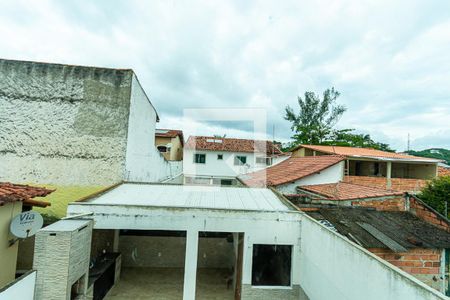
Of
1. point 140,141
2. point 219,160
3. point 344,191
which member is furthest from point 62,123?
point 219,160

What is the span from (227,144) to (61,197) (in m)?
20.6

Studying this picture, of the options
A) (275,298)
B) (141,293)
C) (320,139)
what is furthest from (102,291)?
(320,139)

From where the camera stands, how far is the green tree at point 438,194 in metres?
11.9

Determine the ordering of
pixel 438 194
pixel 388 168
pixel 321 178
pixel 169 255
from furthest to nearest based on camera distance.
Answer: pixel 388 168, pixel 321 178, pixel 438 194, pixel 169 255

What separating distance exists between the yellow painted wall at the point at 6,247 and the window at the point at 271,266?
659 cm

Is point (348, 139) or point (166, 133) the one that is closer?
point (166, 133)

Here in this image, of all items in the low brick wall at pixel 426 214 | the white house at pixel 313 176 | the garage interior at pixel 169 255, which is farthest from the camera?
the white house at pixel 313 176

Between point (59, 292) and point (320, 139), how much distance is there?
34.3m

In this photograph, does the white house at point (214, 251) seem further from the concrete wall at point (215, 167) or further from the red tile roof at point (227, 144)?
the red tile roof at point (227, 144)

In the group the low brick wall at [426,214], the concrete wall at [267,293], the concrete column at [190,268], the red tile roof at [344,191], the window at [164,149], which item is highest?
the window at [164,149]

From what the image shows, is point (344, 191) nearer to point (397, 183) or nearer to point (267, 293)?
point (267, 293)

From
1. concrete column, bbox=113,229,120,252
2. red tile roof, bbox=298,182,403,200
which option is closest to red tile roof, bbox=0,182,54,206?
concrete column, bbox=113,229,120,252

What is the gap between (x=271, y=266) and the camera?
8.20m

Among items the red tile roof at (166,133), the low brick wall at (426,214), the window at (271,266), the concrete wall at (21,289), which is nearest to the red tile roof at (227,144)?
the red tile roof at (166,133)
